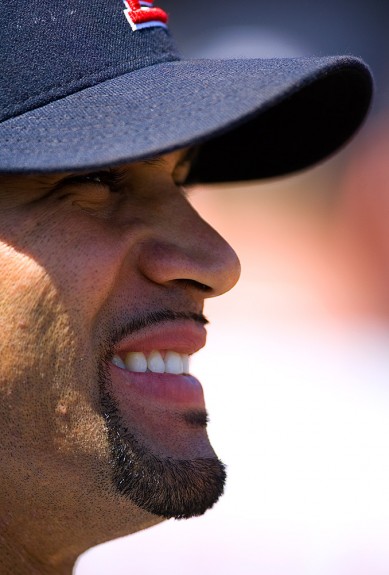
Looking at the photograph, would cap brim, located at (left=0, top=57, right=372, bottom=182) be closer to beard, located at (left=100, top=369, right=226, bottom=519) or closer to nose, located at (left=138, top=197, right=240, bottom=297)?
nose, located at (left=138, top=197, right=240, bottom=297)

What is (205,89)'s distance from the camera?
1.67 m

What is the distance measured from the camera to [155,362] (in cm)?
192

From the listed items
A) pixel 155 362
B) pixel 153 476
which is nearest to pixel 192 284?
pixel 155 362

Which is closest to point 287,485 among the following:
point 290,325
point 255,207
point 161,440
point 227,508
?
point 227,508

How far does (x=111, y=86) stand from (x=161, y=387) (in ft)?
2.14

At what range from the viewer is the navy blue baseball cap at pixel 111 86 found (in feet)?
5.01

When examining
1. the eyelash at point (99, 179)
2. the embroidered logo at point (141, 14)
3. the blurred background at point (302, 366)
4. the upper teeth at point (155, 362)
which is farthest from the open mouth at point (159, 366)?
the blurred background at point (302, 366)

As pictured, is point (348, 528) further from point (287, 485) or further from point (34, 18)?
point (34, 18)

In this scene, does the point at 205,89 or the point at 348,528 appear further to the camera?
the point at 348,528

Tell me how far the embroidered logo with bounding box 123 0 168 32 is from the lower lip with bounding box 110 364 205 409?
73 centimetres

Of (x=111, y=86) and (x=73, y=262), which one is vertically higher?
(x=111, y=86)

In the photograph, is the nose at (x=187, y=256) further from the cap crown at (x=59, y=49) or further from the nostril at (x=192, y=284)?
the cap crown at (x=59, y=49)

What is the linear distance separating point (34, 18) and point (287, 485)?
3.45m

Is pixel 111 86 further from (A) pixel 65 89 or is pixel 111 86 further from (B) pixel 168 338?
(B) pixel 168 338
